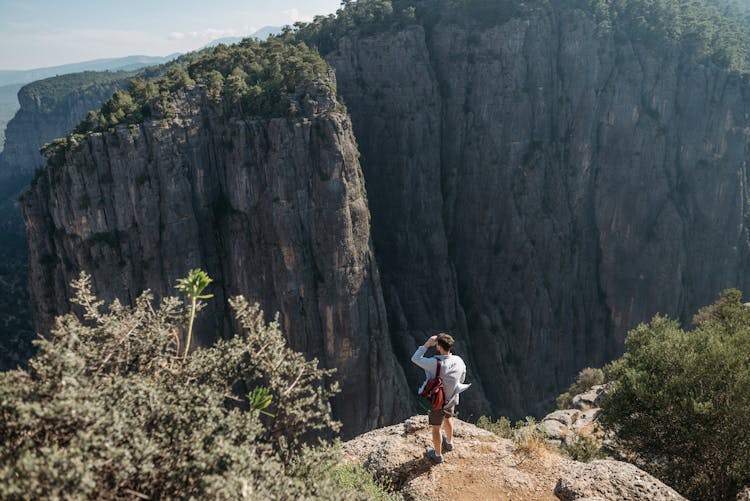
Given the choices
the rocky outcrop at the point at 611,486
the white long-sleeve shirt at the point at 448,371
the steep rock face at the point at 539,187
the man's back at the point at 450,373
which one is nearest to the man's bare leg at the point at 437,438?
the white long-sleeve shirt at the point at 448,371

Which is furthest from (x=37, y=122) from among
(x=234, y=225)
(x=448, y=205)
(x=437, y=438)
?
(x=437, y=438)

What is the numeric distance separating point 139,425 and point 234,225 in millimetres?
28796

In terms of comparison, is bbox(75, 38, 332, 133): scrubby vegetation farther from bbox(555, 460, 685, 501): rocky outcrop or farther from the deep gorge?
bbox(555, 460, 685, 501): rocky outcrop

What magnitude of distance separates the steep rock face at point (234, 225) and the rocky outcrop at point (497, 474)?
72.2 ft

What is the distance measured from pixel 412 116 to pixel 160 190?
28366 mm

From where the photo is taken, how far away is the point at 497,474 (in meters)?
11.6

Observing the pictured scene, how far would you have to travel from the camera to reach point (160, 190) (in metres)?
31.0

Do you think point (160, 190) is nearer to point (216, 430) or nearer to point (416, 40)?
point (216, 430)

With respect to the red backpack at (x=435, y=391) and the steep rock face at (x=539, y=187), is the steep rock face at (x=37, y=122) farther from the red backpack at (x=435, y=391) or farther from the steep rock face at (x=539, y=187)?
the red backpack at (x=435, y=391)

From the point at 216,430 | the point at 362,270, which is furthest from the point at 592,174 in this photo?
the point at 216,430

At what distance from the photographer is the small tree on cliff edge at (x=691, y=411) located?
13.4 m

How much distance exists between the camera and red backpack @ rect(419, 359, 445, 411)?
10656mm

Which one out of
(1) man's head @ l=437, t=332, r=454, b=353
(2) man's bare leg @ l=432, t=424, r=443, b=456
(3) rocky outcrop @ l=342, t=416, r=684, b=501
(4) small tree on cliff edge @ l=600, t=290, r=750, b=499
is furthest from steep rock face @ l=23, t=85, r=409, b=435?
(1) man's head @ l=437, t=332, r=454, b=353

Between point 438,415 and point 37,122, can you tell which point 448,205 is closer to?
point 438,415
